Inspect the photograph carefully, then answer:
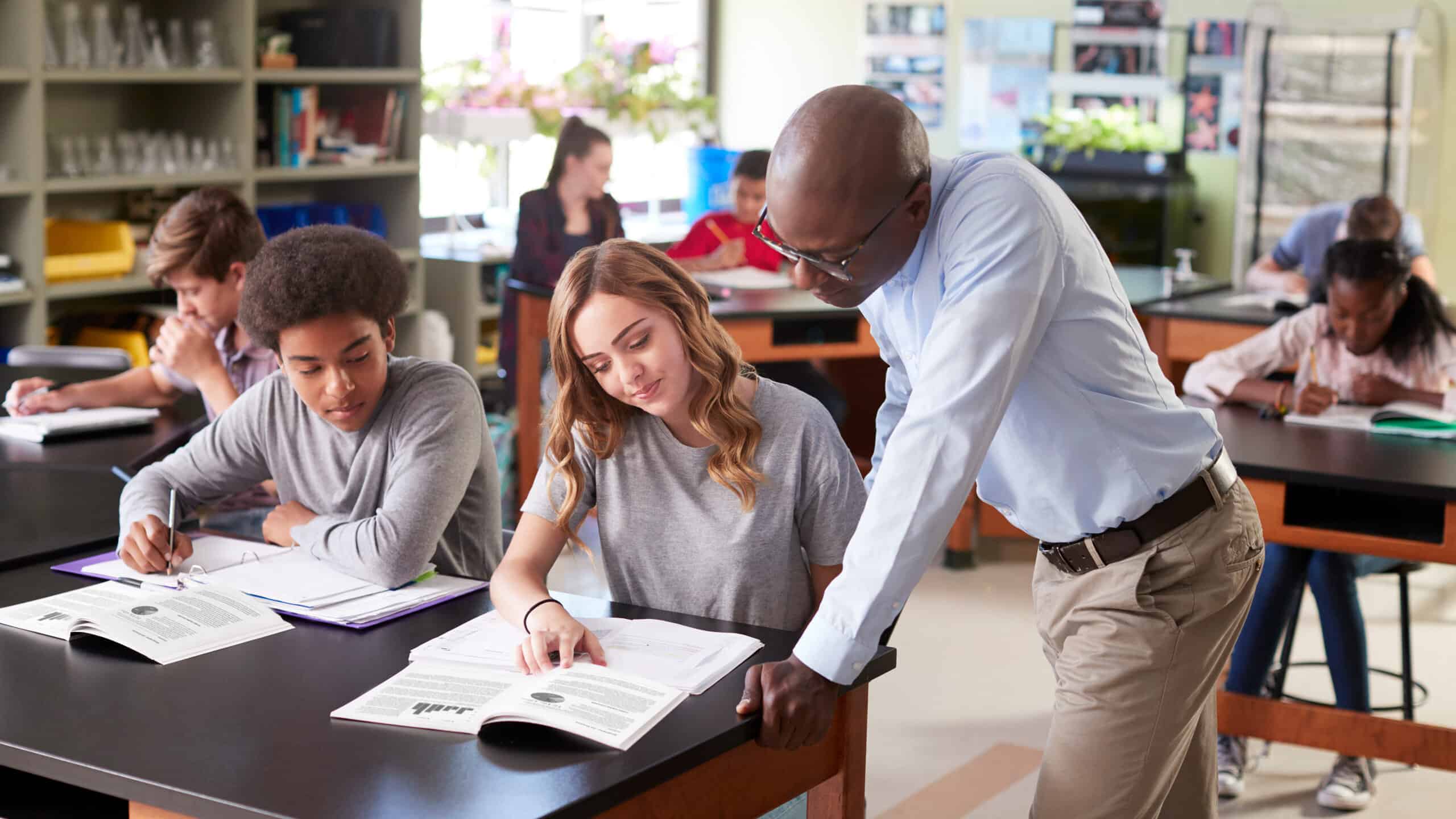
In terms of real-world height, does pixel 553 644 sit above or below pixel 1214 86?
below

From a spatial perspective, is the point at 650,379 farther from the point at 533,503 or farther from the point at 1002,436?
the point at 1002,436

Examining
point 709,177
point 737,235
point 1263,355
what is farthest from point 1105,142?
point 1263,355

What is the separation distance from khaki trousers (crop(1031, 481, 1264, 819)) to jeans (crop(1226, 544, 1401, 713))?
1.38m

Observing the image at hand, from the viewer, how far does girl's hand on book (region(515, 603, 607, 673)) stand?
5.14ft

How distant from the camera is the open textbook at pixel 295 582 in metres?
1.81

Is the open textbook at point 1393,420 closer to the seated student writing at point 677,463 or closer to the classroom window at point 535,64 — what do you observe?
the seated student writing at point 677,463

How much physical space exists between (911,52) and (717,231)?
8.86ft

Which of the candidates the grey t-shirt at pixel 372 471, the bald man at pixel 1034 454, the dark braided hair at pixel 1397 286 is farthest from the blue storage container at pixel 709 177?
the bald man at pixel 1034 454

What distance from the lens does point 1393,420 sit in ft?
9.93

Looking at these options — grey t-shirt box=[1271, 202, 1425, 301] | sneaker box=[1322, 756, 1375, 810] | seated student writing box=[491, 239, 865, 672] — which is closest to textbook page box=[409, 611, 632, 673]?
seated student writing box=[491, 239, 865, 672]

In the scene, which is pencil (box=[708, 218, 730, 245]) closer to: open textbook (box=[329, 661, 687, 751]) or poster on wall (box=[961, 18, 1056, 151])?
poster on wall (box=[961, 18, 1056, 151])

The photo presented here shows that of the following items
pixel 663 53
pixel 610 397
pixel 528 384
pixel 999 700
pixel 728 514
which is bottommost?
pixel 999 700

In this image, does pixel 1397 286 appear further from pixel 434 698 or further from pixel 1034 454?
pixel 434 698

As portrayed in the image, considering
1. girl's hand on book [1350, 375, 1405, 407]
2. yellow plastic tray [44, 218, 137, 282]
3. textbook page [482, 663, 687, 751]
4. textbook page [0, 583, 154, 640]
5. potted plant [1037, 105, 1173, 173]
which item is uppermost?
potted plant [1037, 105, 1173, 173]
